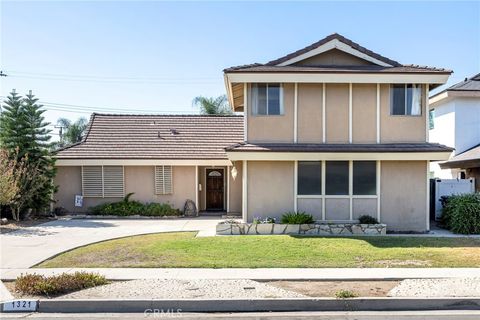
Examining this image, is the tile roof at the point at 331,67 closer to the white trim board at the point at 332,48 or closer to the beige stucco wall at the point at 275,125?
the white trim board at the point at 332,48

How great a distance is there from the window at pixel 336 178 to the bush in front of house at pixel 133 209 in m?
7.84

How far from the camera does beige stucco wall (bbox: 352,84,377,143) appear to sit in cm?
1450

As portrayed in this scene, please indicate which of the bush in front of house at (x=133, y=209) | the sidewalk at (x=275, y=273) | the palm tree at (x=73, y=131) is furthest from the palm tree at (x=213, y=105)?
the sidewalk at (x=275, y=273)

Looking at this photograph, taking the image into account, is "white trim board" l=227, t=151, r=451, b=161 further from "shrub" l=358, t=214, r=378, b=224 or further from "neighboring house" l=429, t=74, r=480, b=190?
"neighboring house" l=429, t=74, r=480, b=190

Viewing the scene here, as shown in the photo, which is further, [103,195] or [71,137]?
[71,137]

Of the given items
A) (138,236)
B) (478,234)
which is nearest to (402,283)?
(478,234)

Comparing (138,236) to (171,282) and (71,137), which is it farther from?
(71,137)

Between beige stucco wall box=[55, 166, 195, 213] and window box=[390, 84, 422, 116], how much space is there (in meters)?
9.67

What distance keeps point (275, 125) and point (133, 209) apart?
8302 mm

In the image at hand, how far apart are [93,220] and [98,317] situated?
11.8 metres

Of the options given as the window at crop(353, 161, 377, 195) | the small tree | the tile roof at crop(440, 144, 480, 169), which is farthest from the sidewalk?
the tile roof at crop(440, 144, 480, 169)

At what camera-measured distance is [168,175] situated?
1952 cm

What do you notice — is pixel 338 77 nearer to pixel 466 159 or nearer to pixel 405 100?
pixel 405 100

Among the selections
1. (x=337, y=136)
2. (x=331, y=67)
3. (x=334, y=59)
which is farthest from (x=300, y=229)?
(x=334, y=59)
